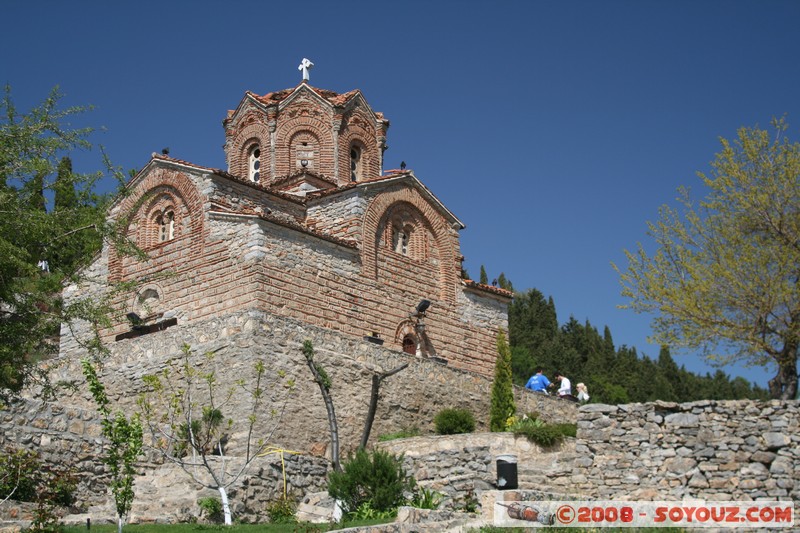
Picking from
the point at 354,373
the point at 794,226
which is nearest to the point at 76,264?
the point at 354,373

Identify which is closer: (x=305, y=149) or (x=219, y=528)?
(x=219, y=528)

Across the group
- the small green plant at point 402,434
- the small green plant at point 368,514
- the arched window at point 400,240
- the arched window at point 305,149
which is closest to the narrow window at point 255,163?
the arched window at point 305,149

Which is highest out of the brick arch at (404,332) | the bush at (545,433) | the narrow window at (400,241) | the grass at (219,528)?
the narrow window at (400,241)

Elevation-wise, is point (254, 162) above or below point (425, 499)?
above

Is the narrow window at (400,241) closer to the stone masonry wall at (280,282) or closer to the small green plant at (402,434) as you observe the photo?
the stone masonry wall at (280,282)

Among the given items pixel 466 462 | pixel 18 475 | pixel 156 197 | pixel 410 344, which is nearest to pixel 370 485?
pixel 466 462

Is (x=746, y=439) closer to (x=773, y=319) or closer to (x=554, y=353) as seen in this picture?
(x=773, y=319)

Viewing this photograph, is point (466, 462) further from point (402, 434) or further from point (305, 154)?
point (305, 154)

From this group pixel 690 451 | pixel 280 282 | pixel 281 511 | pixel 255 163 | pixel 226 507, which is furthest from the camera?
pixel 255 163

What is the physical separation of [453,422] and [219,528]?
6715 mm

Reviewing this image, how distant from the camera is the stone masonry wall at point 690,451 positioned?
13312 millimetres

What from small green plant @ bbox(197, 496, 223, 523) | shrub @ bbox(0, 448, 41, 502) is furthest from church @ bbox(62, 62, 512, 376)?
shrub @ bbox(0, 448, 41, 502)

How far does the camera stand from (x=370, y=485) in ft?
49.6

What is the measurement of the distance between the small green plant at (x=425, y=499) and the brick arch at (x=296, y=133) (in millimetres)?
11984
